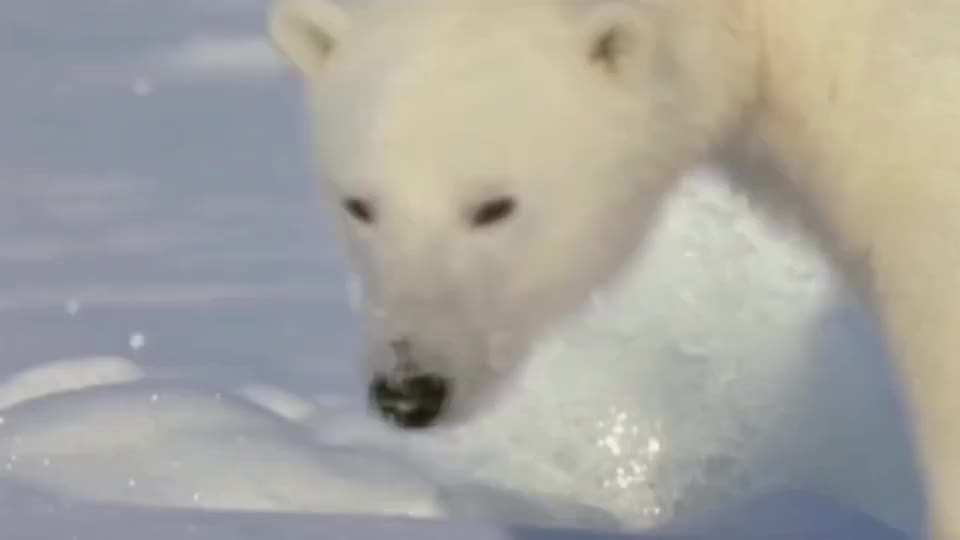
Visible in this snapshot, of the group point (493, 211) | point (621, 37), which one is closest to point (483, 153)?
point (493, 211)

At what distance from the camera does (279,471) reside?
3.39 metres

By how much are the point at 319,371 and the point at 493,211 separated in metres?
1.81

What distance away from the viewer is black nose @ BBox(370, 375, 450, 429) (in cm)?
235

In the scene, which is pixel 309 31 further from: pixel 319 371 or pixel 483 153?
pixel 319 371

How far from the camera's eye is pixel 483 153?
2393mm

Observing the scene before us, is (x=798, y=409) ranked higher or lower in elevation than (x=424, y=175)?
higher

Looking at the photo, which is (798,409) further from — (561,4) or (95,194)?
(95,194)

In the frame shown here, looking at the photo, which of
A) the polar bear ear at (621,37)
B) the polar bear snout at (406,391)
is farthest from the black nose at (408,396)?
the polar bear ear at (621,37)

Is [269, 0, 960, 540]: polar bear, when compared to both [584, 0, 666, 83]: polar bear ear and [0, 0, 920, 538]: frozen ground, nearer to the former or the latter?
[584, 0, 666, 83]: polar bear ear

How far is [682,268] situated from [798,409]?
1.54ft

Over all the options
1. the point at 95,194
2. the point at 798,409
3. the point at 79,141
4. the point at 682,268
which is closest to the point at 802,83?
the point at 798,409

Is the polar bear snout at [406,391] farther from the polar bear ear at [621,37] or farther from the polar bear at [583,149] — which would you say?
the polar bear ear at [621,37]

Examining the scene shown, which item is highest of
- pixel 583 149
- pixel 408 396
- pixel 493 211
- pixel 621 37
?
pixel 621 37

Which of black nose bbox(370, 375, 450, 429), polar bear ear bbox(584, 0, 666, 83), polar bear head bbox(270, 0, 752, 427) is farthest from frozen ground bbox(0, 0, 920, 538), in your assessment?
black nose bbox(370, 375, 450, 429)
